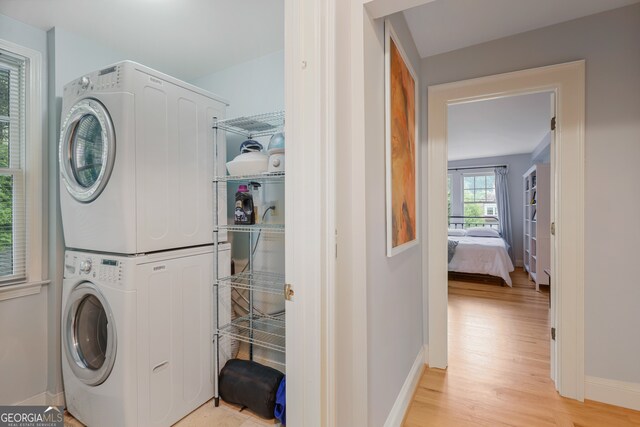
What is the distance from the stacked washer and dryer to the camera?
4.70ft

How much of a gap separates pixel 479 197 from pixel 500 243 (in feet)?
7.67

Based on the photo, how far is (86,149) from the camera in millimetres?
1616

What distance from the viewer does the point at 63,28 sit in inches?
72.2

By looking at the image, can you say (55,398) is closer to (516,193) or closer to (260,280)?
(260,280)

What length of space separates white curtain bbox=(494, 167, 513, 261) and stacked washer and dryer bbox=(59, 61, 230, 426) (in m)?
6.62

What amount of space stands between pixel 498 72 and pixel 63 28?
287cm

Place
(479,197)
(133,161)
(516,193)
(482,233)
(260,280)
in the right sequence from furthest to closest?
(479,197), (516,193), (482,233), (260,280), (133,161)

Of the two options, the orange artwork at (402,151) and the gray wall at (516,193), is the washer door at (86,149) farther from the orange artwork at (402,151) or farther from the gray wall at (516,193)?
the gray wall at (516,193)

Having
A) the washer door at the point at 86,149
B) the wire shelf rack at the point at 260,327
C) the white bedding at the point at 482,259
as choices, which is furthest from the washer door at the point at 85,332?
the white bedding at the point at 482,259

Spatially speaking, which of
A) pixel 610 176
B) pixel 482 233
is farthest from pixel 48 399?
pixel 482 233

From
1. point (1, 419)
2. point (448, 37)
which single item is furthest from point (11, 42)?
point (448, 37)

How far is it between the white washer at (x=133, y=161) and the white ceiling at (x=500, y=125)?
3.04 metres

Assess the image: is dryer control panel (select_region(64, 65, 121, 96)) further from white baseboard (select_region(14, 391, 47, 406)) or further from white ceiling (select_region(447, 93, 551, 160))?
white ceiling (select_region(447, 93, 551, 160))

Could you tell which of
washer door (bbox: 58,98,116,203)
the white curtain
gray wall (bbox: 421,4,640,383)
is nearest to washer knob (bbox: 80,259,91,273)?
washer door (bbox: 58,98,116,203)
